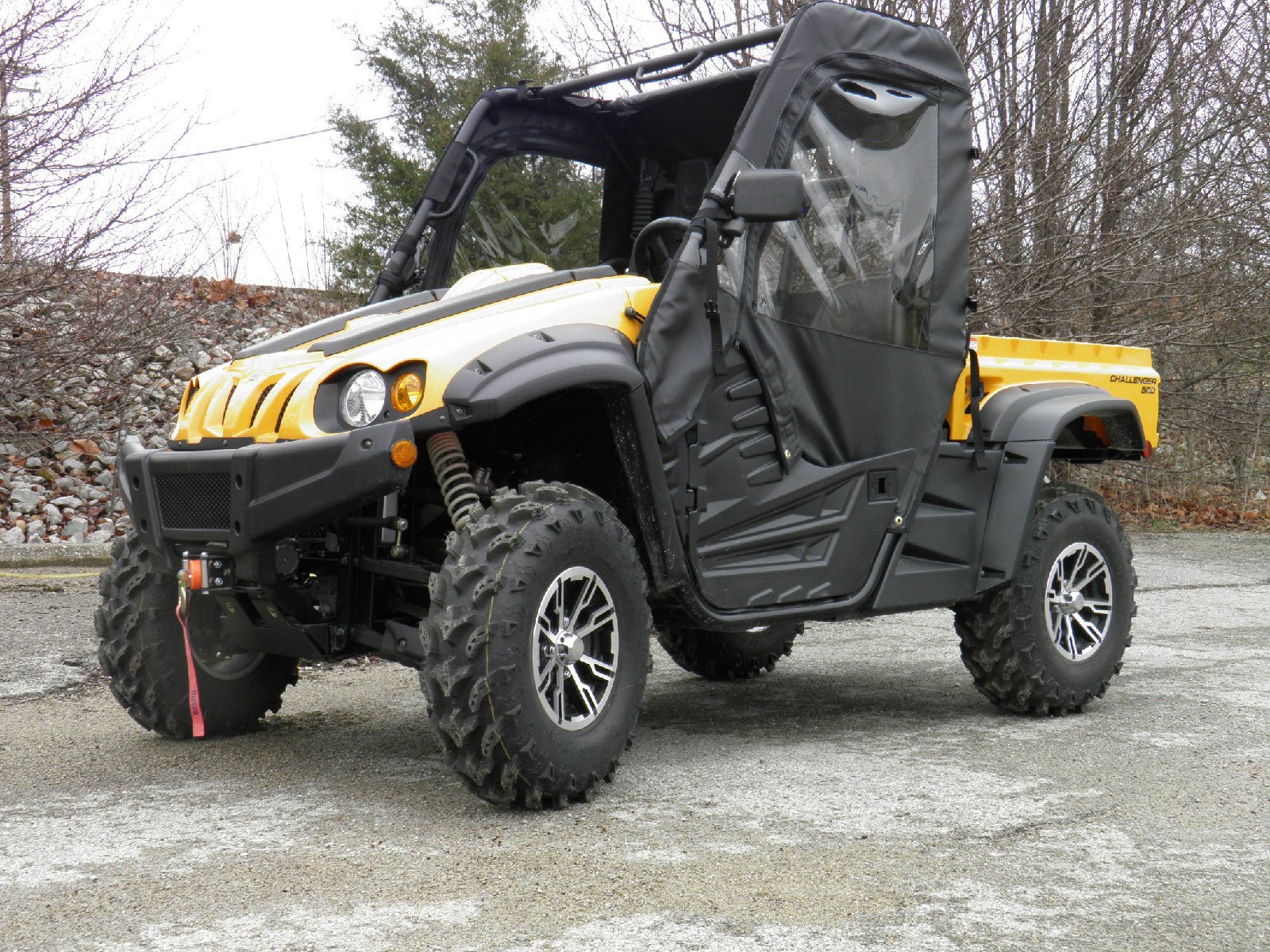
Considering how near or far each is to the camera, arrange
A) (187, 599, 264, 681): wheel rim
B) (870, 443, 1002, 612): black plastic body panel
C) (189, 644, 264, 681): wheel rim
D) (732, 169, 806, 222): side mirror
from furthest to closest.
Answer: (870, 443, 1002, 612): black plastic body panel < (189, 644, 264, 681): wheel rim < (187, 599, 264, 681): wheel rim < (732, 169, 806, 222): side mirror

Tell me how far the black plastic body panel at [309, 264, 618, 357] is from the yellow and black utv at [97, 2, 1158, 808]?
13 mm

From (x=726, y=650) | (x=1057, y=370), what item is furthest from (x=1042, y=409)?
(x=726, y=650)

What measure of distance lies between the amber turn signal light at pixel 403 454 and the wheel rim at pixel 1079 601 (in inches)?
113

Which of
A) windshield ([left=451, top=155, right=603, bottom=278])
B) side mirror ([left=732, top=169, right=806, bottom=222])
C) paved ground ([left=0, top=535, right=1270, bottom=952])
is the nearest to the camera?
paved ground ([left=0, top=535, right=1270, bottom=952])

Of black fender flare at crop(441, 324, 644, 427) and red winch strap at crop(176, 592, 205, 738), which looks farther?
red winch strap at crop(176, 592, 205, 738)

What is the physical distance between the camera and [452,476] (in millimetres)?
4098

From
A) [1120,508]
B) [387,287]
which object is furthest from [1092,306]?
[387,287]

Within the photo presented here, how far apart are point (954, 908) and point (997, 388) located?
3007 millimetres

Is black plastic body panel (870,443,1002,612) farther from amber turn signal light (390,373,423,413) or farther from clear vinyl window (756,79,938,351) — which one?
amber turn signal light (390,373,423,413)

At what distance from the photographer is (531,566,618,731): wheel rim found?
13.1ft

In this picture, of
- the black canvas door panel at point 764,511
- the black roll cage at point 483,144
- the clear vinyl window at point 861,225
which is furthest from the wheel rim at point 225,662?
the clear vinyl window at point 861,225

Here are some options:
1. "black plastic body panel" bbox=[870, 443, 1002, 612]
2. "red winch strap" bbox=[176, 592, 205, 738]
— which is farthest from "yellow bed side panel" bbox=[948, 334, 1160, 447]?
"red winch strap" bbox=[176, 592, 205, 738]

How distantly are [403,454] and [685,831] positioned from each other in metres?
1.28

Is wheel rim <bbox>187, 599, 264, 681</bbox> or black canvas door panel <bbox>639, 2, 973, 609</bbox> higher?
black canvas door panel <bbox>639, 2, 973, 609</bbox>
